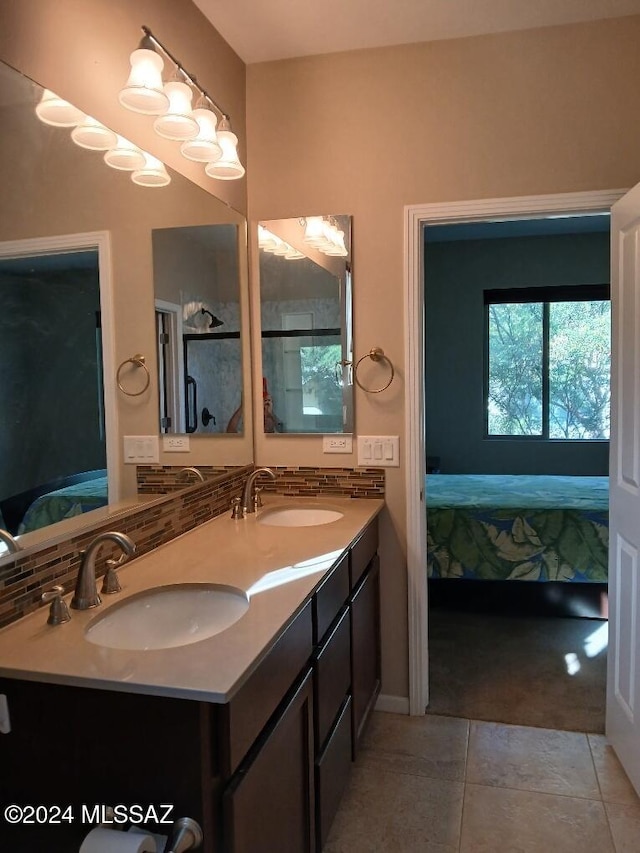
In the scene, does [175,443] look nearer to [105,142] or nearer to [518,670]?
[105,142]

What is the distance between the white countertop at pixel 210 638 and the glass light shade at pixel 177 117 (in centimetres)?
122

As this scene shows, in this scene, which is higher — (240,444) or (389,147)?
(389,147)

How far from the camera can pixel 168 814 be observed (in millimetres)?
1062

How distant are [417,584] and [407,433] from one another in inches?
24.4

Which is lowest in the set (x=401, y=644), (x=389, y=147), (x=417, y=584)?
(x=401, y=644)

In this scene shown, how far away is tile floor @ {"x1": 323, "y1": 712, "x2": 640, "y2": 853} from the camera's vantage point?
186cm

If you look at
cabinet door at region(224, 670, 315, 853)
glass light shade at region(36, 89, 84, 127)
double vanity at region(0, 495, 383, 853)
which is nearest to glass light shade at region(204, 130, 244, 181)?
glass light shade at region(36, 89, 84, 127)

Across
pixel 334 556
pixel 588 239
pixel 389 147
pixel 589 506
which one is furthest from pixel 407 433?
pixel 588 239

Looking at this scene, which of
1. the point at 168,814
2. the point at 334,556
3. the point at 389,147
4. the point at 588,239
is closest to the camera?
the point at 168,814

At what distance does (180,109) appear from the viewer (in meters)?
1.88

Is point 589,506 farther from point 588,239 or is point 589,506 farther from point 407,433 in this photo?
point 588,239

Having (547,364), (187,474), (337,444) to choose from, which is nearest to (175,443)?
(187,474)

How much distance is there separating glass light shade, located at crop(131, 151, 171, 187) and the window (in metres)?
4.31

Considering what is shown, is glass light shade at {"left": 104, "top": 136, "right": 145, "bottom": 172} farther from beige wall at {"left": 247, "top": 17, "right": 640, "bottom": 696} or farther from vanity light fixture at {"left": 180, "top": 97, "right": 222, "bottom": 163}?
beige wall at {"left": 247, "top": 17, "right": 640, "bottom": 696}
